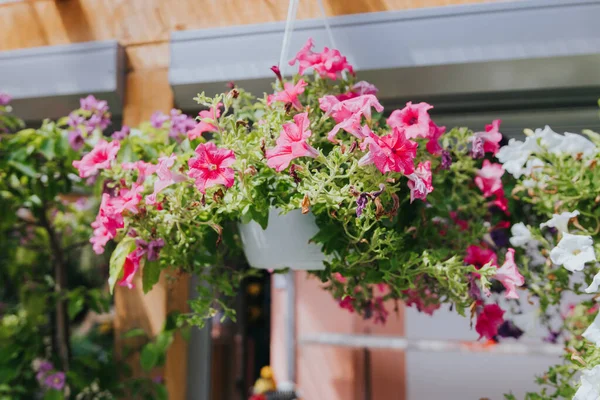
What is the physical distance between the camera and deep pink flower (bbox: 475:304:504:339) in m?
1.01

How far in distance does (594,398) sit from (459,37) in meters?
0.89

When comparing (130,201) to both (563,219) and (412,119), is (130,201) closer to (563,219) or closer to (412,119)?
(412,119)

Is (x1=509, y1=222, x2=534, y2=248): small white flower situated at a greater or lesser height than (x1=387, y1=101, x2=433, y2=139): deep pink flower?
lesser

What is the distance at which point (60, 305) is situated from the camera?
169cm

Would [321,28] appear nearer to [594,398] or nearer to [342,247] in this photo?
[342,247]

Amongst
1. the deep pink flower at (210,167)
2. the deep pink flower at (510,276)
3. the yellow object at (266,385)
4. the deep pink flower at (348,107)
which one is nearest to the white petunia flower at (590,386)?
the deep pink flower at (510,276)

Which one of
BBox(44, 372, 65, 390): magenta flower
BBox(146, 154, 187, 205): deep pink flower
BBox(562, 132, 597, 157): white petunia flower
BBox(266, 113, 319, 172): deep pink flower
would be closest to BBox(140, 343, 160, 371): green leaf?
BBox(44, 372, 65, 390): magenta flower

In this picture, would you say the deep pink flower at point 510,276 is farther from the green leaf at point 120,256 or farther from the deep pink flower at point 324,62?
the green leaf at point 120,256

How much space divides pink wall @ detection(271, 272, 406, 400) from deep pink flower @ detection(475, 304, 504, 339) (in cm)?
122

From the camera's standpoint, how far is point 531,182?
1.12 metres

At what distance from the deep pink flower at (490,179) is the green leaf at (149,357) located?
3.06 feet

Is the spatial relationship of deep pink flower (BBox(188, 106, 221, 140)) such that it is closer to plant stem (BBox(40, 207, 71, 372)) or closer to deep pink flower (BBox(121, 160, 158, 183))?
deep pink flower (BBox(121, 160, 158, 183))

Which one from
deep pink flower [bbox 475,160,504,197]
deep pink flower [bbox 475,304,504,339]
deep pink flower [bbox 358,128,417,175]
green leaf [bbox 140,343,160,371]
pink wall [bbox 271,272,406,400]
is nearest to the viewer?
deep pink flower [bbox 358,128,417,175]

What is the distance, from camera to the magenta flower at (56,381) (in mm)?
1455
